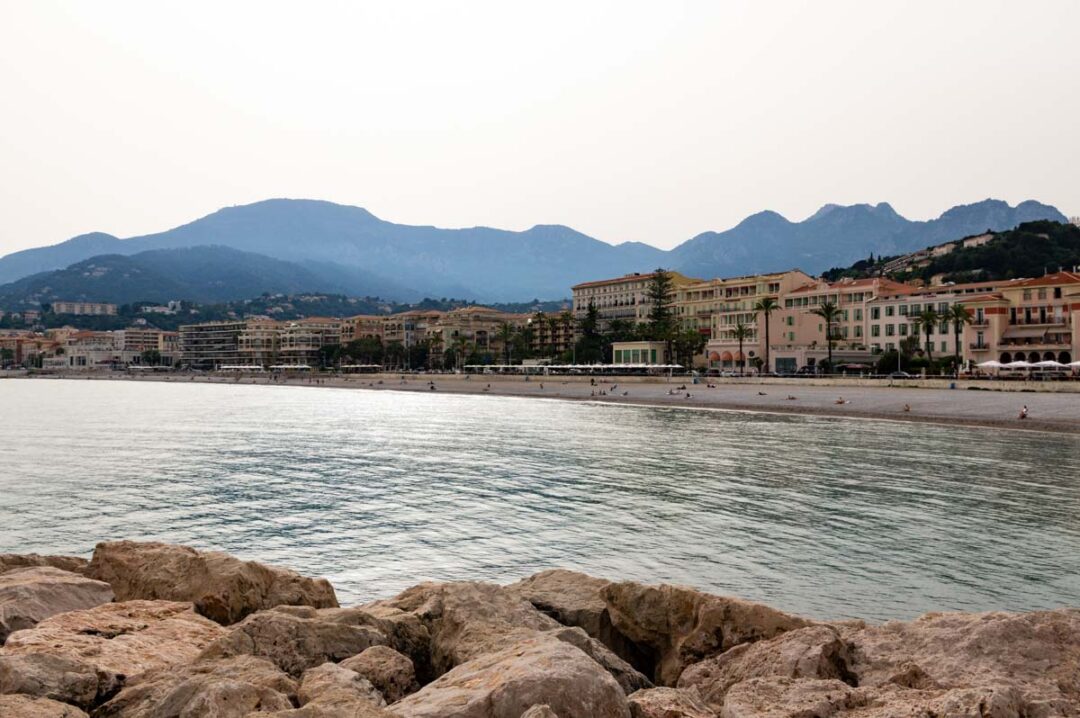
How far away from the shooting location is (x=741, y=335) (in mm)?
101875

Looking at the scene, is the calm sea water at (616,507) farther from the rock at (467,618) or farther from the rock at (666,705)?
the rock at (666,705)

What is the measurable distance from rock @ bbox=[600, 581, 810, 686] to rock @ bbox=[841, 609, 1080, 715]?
0.91 metres

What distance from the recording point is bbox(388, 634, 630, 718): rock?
16.5 ft

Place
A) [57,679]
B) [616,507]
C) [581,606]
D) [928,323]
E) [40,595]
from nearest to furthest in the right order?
[57,679]
[40,595]
[581,606]
[616,507]
[928,323]

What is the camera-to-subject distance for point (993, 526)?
17.9 m

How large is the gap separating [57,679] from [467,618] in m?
3.47

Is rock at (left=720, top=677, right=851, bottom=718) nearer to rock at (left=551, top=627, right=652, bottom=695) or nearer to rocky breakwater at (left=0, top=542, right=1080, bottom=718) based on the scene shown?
rocky breakwater at (left=0, top=542, right=1080, bottom=718)

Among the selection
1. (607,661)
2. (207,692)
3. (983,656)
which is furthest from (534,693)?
(983,656)

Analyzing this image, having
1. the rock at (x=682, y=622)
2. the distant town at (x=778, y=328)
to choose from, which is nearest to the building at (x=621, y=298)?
the distant town at (x=778, y=328)

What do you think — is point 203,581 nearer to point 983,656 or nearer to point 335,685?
point 335,685

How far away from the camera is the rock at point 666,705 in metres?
5.54

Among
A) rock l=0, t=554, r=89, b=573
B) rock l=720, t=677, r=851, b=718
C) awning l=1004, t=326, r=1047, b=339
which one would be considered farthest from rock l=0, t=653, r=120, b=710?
awning l=1004, t=326, r=1047, b=339

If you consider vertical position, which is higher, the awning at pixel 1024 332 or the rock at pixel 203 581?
the awning at pixel 1024 332

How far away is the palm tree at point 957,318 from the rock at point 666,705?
3066 inches
